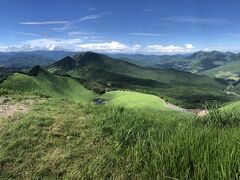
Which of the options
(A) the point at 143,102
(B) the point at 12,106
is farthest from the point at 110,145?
(A) the point at 143,102

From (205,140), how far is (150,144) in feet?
5.63

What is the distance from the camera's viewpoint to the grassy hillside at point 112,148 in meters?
6.68

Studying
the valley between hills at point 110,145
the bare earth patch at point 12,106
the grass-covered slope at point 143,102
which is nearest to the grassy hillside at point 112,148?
the valley between hills at point 110,145

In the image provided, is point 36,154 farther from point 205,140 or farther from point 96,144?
point 205,140

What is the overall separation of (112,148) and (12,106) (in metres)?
6.49

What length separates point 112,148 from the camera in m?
8.88

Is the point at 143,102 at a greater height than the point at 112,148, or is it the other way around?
the point at 112,148

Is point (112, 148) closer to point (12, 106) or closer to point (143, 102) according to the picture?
point (12, 106)

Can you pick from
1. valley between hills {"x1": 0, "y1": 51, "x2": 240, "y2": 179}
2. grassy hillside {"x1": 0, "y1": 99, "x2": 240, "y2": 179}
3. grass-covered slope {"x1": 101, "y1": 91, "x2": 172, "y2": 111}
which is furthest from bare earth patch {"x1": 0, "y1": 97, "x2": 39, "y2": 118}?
grass-covered slope {"x1": 101, "y1": 91, "x2": 172, "y2": 111}

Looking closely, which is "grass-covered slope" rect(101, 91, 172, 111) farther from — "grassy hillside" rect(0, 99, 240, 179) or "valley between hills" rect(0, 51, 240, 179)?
"grassy hillside" rect(0, 99, 240, 179)

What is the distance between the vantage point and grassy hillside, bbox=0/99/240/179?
668 centimetres

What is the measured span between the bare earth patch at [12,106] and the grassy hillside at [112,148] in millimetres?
824

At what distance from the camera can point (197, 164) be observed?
21.1 ft

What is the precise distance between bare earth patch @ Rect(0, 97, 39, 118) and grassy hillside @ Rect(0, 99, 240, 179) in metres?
0.82
